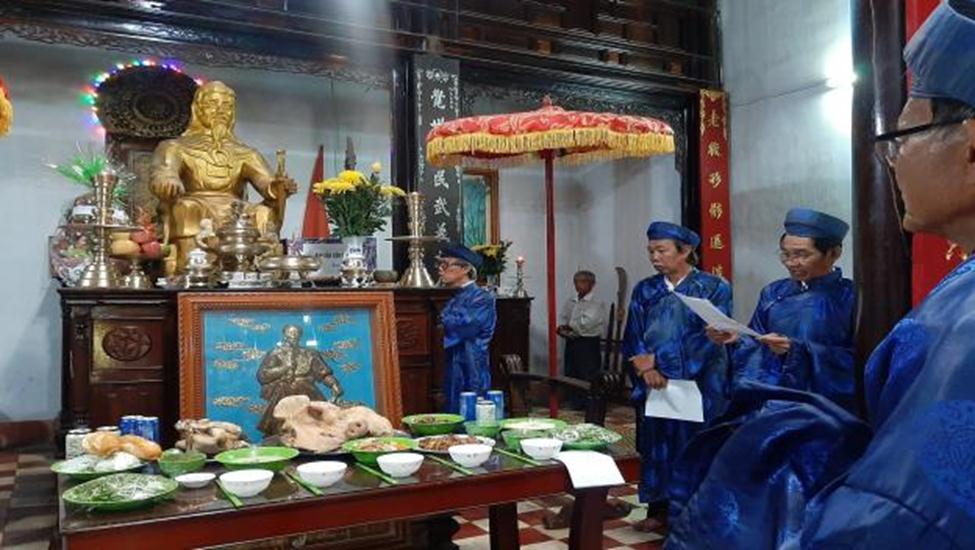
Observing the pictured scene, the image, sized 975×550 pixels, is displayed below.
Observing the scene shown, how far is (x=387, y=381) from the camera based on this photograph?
10.3 ft

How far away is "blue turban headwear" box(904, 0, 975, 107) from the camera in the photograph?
2.52 feet

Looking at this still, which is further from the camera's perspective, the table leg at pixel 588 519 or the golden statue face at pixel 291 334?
the golden statue face at pixel 291 334

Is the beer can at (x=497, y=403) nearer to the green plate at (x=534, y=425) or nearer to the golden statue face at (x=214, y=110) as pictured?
the green plate at (x=534, y=425)

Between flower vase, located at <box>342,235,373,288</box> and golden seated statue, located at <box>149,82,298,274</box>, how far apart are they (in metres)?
0.77

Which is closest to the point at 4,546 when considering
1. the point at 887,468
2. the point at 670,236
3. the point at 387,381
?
the point at 387,381

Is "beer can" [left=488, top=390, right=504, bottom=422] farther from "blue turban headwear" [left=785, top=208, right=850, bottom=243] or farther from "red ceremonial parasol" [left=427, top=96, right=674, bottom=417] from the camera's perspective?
"blue turban headwear" [left=785, top=208, right=850, bottom=243]

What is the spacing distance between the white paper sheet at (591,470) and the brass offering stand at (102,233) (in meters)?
2.35

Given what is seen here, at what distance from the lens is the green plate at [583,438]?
219 cm

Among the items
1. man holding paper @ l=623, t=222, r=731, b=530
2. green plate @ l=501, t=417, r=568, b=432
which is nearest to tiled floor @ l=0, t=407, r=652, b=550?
man holding paper @ l=623, t=222, r=731, b=530

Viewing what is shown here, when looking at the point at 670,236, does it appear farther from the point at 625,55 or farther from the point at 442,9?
the point at 625,55

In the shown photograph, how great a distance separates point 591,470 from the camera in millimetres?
2033

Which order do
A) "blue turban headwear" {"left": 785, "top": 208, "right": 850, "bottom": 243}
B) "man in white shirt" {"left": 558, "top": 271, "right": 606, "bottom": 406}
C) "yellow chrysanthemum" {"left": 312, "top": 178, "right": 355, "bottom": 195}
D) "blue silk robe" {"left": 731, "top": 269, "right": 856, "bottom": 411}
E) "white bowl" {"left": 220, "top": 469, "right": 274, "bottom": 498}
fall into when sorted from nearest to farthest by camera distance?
"white bowl" {"left": 220, "top": 469, "right": 274, "bottom": 498} < "blue silk robe" {"left": 731, "top": 269, "right": 856, "bottom": 411} < "blue turban headwear" {"left": 785, "top": 208, "right": 850, "bottom": 243} < "yellow chrysanthemum" {"left": 312, "top": 178, "right": 355, "bottom": 195} < "man in white shirt" {"left": 558, "top": 271, "right": 606, "bottom": 406}

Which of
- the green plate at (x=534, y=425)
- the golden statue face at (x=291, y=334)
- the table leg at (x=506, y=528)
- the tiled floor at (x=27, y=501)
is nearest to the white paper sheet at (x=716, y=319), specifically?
the green plate at (x=534, y=425)

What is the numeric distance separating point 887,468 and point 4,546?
12.0ft
